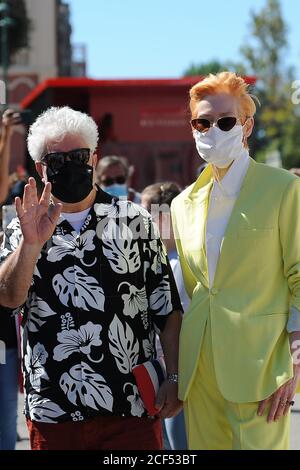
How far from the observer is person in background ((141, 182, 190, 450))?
4820 mm

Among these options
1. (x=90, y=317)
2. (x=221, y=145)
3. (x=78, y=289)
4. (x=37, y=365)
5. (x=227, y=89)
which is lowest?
(x=37, y=365)

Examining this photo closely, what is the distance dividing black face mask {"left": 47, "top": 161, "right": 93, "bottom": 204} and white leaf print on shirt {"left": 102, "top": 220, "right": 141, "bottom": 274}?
182mm

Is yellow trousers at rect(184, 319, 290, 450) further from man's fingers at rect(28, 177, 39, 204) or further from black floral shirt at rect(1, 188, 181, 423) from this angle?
man's fingers at rect(28, 177, 39, 204)

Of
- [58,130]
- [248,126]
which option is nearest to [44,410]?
[58,130]

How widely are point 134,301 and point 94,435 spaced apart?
1.67ft

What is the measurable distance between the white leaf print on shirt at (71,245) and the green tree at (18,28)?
113ft

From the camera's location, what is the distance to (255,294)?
10.2 feet

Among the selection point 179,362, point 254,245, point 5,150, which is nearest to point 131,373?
point 179,362

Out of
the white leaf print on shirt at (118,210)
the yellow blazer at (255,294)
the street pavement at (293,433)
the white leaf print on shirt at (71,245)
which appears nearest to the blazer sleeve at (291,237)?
the yellow blazer at (255,294)

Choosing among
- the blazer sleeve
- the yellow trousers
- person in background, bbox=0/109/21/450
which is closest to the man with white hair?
the yellow trousers

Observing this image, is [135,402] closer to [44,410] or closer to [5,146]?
[44,410]

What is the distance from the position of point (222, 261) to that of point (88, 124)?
2.47ft

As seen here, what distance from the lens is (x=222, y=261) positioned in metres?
3.18

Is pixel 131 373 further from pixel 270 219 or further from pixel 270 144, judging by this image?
pixel 270 144
